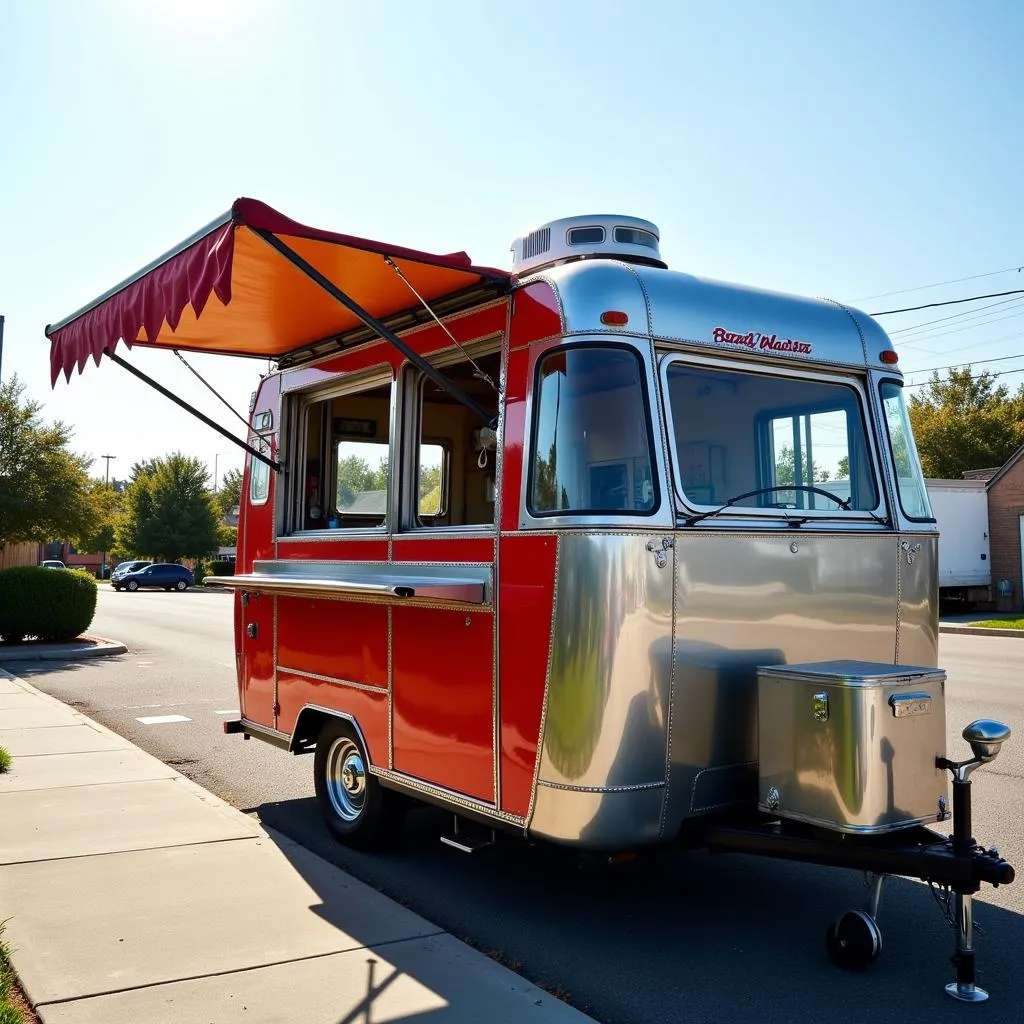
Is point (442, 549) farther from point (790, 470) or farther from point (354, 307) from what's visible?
point (790, 470)

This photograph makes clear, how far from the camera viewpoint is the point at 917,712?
4.20 m

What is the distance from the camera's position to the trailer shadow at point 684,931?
4.19 meters

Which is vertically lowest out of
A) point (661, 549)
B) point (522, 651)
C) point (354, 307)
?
point (522, 651)

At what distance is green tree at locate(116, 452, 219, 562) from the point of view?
57.3 meters

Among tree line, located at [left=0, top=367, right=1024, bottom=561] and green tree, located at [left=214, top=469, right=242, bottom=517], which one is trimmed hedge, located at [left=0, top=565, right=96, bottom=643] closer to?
tree line, located at [left=0, top=367, right=1024, bottom=561]

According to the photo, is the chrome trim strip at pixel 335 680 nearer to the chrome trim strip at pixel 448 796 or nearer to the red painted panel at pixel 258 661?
the red painted panel at pixel 258 661

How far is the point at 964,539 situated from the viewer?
28750 mm

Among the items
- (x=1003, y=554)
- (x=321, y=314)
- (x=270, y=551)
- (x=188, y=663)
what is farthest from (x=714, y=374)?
(x=1003, y=554)

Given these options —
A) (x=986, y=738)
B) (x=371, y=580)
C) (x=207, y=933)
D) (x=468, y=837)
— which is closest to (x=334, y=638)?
(x=371, y=580)

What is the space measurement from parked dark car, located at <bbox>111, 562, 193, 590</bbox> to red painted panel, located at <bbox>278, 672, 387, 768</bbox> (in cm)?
4405

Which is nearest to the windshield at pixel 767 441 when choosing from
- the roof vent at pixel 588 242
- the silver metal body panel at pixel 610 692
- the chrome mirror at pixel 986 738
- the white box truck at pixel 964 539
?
the silver metal body panel at pixel 610 692

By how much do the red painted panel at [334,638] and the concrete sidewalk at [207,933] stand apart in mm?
1039

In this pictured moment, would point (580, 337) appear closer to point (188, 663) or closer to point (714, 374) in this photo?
point (714, 374)

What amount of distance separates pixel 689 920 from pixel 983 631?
19.4 meters
